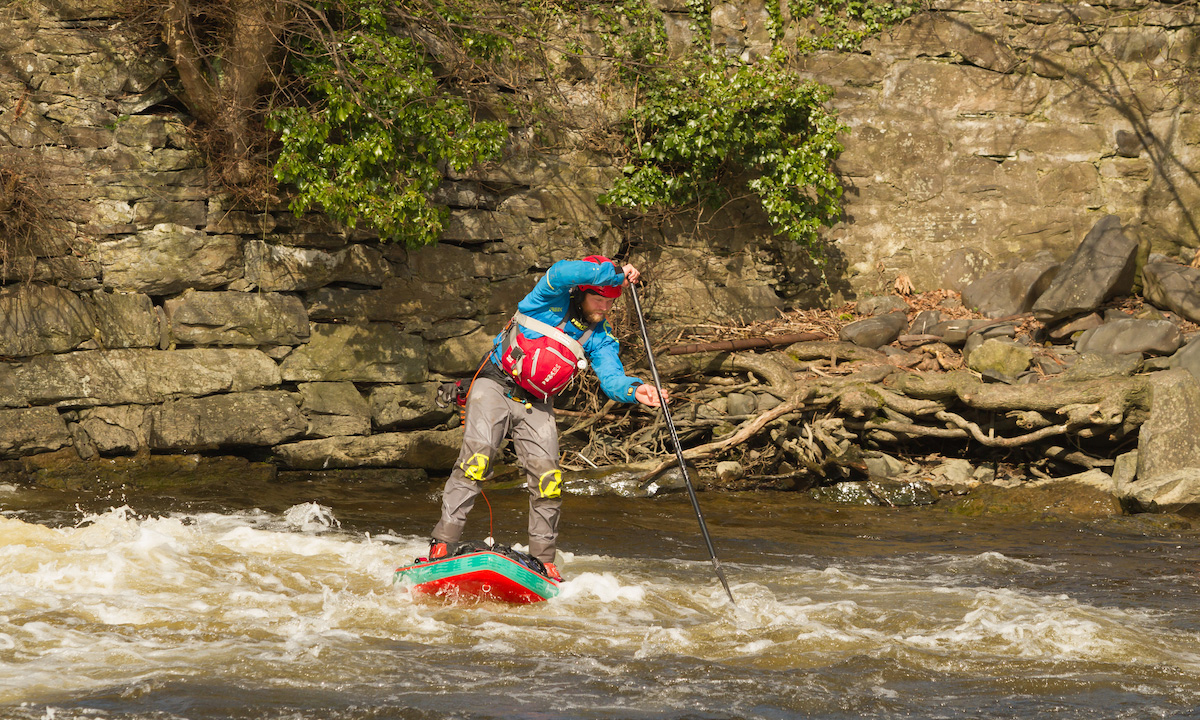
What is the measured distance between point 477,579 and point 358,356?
4.39m

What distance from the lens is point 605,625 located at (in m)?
4.39

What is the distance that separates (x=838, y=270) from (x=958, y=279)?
49.4 inches

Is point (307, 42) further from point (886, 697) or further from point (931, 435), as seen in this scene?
point (886, 697)

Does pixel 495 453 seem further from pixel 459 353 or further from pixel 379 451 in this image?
pixel 459 353

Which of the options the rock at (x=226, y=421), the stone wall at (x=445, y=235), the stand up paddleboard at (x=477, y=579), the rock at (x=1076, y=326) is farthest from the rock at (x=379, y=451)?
the rock at (x=1076, y=326)

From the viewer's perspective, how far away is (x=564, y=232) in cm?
948

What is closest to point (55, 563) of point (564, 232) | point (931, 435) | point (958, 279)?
point (564, 232)

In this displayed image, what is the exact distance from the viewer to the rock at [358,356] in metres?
8.44

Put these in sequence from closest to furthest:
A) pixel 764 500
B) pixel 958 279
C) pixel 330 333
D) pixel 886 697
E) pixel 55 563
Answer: pixel 886 697, pixel 55 563, pixel 764 500, pixel 330 333, pixel 958 279

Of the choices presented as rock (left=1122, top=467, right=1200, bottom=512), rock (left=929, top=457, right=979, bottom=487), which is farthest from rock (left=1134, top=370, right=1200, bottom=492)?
rock (left=929, top=457, right=979, bottom=487)

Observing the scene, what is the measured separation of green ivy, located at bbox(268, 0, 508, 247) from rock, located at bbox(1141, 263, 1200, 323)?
6.50 meters

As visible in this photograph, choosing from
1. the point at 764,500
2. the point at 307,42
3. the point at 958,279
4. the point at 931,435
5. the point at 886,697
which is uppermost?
the point at 307,42

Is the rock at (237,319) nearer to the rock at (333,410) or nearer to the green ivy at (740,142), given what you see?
the rock at (333,410)

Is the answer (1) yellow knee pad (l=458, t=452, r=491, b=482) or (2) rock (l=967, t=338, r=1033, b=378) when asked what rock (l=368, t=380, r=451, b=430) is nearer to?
(1) yellow knee pad (l=458, t=452, r=491, b=482)
